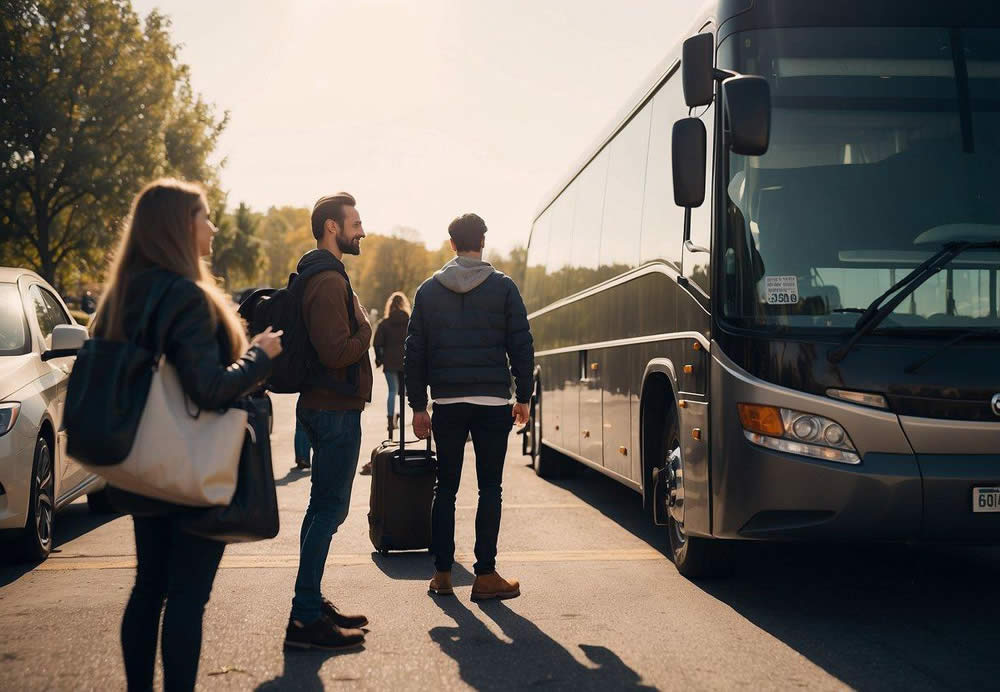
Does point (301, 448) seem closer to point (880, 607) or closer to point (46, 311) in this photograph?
point (46, 311)

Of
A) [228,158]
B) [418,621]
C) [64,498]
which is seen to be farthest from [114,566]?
[228,158]

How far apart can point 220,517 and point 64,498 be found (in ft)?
16.4

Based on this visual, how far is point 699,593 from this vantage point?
6.70m

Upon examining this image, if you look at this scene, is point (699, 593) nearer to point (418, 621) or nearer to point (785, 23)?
point (418, 621)

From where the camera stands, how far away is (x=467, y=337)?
257 inches

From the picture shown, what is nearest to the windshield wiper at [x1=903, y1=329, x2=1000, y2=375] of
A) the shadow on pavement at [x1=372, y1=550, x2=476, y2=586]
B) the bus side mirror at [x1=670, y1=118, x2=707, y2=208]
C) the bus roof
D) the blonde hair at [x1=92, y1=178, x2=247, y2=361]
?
the bus side mirror at [x1=670, y1=118, x2=707, y2=208]

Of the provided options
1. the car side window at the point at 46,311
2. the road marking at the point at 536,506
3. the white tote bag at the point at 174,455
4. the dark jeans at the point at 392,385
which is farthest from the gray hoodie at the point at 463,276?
the dark jeans at the point at 392,385

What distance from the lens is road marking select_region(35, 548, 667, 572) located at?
762 cm

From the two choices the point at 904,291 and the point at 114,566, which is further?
the point at 114,566

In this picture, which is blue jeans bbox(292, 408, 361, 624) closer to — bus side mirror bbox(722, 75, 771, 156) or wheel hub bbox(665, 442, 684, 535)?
wheel hub bbox(665, 442, 684, 535)

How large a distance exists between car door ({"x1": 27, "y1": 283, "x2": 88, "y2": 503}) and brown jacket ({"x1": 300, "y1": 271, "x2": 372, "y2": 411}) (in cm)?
287

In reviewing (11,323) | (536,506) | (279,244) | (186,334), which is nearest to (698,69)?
(186,334)

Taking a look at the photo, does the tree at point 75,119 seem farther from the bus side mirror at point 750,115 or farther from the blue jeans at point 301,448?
the bus side mirror at point 750,115

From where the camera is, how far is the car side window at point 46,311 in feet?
29.0
